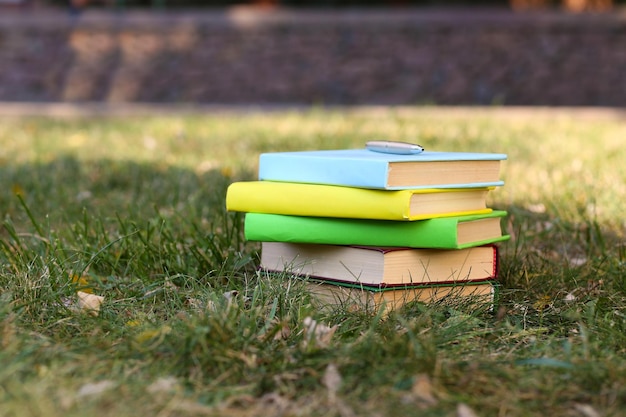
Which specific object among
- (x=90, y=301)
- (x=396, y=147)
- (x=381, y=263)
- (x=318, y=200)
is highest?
(x=396, y=147)

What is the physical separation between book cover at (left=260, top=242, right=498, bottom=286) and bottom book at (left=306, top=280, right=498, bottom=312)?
0.05 feet

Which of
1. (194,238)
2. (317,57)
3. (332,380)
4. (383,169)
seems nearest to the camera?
(332,380)

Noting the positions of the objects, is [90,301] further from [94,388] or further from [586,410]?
[586,410]

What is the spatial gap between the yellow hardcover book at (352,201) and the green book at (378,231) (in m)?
0.02

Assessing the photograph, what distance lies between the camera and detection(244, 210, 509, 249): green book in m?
2.01

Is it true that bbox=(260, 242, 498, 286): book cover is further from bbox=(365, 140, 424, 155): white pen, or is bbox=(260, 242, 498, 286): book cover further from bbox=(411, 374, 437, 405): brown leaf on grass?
bbox=(411, 374, 437, 405): brown leaf on grass

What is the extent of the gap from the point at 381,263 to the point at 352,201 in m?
0.16

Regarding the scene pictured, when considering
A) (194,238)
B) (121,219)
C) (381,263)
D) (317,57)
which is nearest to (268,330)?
(381,263)

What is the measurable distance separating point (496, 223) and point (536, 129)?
3.63 metres

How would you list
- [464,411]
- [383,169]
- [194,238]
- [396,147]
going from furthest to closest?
1. [194,238]
2. [396,147]
3. [383,169]
4. [464,411]

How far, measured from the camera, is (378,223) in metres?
2.04

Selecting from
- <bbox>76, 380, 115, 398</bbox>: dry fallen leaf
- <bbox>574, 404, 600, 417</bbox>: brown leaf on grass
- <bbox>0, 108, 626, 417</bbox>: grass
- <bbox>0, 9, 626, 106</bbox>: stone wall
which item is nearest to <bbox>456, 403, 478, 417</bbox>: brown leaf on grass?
<bbox>0, 108, 626, 417</bbox>: grass

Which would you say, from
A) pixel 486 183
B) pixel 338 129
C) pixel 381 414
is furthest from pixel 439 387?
pixel 338 129

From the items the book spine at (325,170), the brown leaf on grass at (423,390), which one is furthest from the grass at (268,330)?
the book spine at (325,170)
